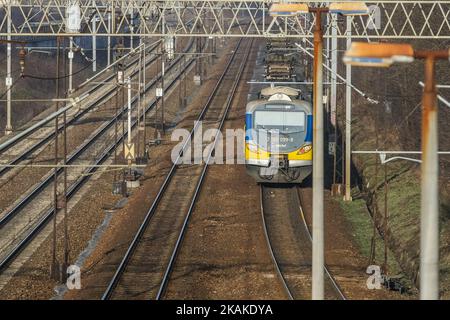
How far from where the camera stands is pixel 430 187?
10.6 meters

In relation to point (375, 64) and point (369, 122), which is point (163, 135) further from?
point (375, 64)

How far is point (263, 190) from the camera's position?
34125mm

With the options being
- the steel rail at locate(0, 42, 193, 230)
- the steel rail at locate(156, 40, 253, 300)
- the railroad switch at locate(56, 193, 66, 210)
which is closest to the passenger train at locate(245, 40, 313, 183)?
the steel rail at locate(156, 40, 253, 300)

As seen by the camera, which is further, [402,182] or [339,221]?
[402,182]

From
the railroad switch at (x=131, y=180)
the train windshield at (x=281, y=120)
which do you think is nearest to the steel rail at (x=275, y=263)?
the train windshield at (x=281, y=120)

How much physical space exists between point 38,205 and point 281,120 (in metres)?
8.85

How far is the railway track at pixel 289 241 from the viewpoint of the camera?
22356 millimetres

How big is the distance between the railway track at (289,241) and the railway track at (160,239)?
237 centimetres

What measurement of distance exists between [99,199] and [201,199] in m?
3.92

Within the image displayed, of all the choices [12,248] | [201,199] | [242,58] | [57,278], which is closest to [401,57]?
[57,278]

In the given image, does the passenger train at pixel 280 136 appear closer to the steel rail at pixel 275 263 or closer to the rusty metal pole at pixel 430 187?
the steel rail at pixel 275 263

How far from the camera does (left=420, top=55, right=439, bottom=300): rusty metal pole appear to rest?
34.5ft

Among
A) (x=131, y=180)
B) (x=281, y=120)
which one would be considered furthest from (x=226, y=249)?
(x=131, y=180)

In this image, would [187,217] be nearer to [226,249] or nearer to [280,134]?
[226,249]
